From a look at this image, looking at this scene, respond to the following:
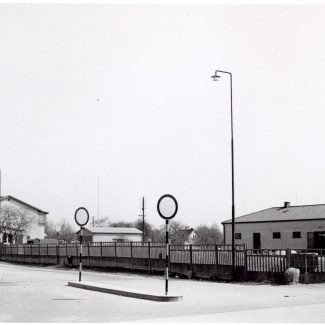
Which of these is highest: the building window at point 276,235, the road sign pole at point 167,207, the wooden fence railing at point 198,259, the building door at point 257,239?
the road sign pole at point 167,207

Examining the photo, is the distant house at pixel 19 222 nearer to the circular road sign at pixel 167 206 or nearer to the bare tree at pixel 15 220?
the bare tree at pixel 15 220

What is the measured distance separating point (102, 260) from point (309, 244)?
28164 millimetres

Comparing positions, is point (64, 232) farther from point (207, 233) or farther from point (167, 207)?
point (167, 207)

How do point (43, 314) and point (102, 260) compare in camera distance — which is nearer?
point (43, 314)

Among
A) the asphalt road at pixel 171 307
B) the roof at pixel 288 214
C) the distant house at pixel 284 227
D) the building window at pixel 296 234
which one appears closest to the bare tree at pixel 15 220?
the distant house at pixel 284 227

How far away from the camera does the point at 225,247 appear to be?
22844 millimetres

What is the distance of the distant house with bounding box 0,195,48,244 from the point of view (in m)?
74.1

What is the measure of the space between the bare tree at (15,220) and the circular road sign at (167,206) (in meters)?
60.4

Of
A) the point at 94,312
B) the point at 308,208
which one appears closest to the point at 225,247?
the point at 94,312

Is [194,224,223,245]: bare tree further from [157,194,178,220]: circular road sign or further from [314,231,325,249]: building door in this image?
[157,194,178,220]: circular road sign

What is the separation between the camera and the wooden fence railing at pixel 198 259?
20297 millimetres

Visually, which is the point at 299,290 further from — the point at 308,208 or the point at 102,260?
the point at 308,208

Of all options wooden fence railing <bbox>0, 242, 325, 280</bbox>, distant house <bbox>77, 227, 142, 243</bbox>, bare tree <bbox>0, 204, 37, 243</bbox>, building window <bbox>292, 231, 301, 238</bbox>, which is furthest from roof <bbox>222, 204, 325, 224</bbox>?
distant house <bbox>77, 227, 142, 243</bbox>

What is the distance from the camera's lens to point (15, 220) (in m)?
79.9
